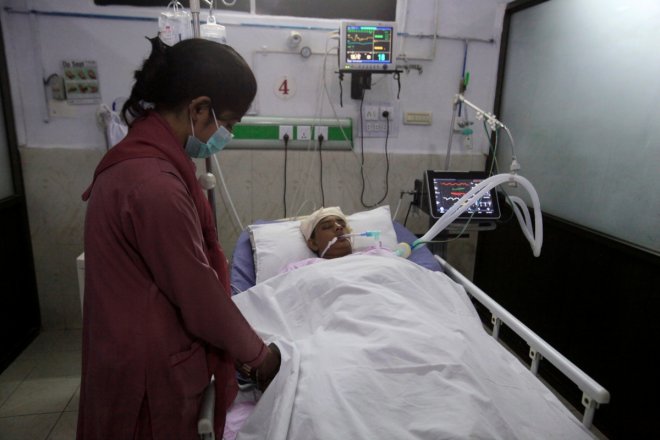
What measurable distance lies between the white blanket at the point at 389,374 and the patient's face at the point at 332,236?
1.64ft

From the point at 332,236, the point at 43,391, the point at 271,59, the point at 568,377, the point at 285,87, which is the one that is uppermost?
the point at 271,59

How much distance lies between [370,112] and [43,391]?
2.33 m

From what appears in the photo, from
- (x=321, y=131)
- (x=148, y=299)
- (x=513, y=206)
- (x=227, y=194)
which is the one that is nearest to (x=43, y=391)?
(x=227, y=194)

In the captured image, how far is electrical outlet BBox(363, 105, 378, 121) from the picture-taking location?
2.63m

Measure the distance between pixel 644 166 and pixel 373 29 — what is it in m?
1.43

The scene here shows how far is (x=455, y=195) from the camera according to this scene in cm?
221

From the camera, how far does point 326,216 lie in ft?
6.77

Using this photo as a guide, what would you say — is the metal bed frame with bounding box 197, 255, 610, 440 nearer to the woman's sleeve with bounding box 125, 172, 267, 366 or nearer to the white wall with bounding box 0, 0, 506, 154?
the woman's sleeve with bounding box 125, 172, 267, 366

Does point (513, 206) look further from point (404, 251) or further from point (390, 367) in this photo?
point (390, 367)

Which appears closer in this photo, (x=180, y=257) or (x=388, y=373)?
(x=180, y=257)

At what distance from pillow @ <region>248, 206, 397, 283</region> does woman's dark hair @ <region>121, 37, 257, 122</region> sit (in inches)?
47.5

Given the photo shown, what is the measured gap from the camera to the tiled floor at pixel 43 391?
6.15 ft

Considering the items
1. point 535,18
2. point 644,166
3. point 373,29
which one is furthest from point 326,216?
point 535,18

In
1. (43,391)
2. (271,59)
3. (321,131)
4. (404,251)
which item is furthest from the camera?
(321,131)
